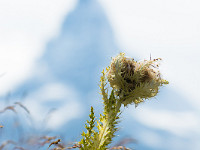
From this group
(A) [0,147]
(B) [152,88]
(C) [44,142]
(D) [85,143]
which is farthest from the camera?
(B) [152,88]

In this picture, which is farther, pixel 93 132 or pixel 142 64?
pixel 142 64

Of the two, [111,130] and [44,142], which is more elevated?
[111,130]

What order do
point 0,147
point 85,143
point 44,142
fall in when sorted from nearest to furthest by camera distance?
point 0,147, point 44,142, point 85,143

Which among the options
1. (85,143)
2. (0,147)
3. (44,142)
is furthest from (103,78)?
(0,147)

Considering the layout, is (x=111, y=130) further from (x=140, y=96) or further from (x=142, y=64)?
(x=142, y=64)
